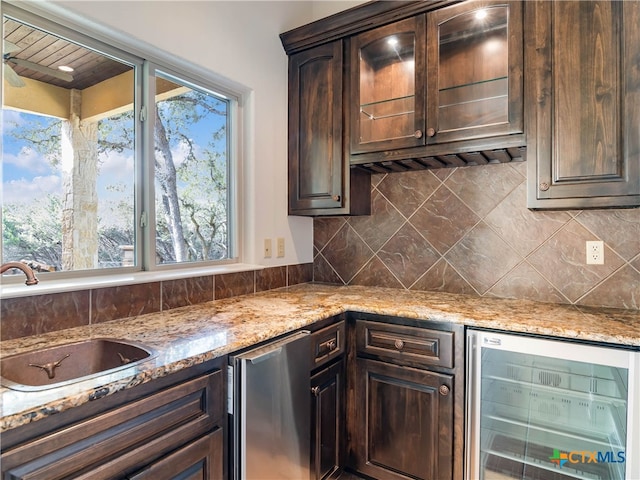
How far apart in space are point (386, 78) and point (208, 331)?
5.43ft

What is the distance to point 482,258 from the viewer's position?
2111 millimetres

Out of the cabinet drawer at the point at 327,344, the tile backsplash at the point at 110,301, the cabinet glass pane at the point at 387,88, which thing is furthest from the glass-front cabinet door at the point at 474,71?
the tile backsplash at the point at 110,301

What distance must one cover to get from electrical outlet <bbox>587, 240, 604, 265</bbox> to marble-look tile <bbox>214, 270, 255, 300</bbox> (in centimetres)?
179

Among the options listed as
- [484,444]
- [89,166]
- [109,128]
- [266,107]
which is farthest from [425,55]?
[484,444]

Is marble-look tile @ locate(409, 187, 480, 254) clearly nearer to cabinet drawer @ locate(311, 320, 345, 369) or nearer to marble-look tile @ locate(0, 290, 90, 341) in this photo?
cabinet drawer @ locate(311, 320, 345, 369)

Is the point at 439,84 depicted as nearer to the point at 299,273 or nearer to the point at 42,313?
the point at 299,273

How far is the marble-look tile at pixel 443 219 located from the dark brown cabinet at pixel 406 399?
28.4 inches

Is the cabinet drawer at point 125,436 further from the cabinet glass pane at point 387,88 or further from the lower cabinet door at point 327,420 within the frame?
the cabinet glass pane at point 387,88

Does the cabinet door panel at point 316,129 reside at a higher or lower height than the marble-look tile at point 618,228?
higher

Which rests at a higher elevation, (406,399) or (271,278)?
(271,278)

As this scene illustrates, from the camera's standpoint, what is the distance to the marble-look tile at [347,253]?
2.51 m

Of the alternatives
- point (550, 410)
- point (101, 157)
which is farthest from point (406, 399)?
point (101, 157)

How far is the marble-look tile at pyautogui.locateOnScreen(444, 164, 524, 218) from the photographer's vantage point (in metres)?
2.04

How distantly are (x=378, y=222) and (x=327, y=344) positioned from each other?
→ 1.00 metres
